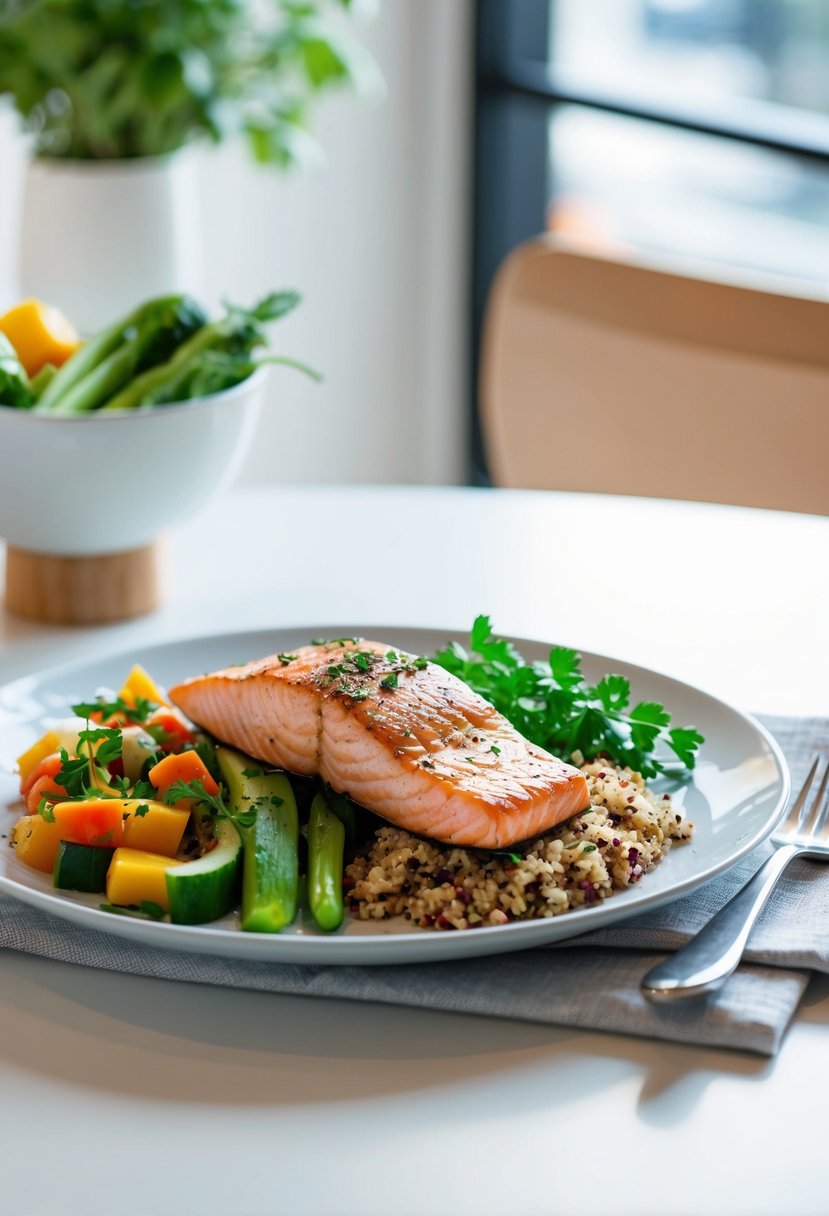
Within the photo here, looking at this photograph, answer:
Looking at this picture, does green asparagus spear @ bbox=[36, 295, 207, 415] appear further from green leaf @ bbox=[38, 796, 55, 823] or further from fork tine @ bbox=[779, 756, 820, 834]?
fork tine @ bbox=[779, 756, 820, 834]

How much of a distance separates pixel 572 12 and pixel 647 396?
2.00 metres

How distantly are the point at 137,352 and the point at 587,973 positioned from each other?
955mm

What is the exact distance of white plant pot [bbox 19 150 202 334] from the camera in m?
2.62

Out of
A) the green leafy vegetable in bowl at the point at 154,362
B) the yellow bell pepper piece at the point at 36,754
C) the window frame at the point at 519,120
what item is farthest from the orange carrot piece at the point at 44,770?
the window frame at the point at 519,120

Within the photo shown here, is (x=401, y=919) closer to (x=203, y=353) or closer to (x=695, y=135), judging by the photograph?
(x=203, y=353)

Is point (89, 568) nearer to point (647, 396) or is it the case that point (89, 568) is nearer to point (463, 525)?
point (463, 525)

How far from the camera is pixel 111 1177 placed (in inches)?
31.5

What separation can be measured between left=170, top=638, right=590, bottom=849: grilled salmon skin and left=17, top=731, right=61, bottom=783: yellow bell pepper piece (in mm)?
110

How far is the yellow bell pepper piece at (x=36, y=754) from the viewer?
1138 mm

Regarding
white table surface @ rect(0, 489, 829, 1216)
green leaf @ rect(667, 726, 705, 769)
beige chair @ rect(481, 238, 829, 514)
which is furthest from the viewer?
beige chair @ rect(481, 238, 829, 514)

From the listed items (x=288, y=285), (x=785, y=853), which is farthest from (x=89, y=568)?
(x=288, y=285)

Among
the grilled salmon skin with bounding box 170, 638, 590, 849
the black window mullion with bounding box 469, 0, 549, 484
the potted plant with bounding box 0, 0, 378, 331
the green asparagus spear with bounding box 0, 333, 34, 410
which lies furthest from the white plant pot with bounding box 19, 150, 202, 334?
the grilled salmon skin with bounding box 170, 638, 590, 849

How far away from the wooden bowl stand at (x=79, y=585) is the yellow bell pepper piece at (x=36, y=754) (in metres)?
0.49

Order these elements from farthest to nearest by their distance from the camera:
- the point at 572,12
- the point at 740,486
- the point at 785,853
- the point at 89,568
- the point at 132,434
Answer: the point at 572,12 → the point at 740,486 → the point at 89,568 → the point at 132,434 → the point at 785,853
